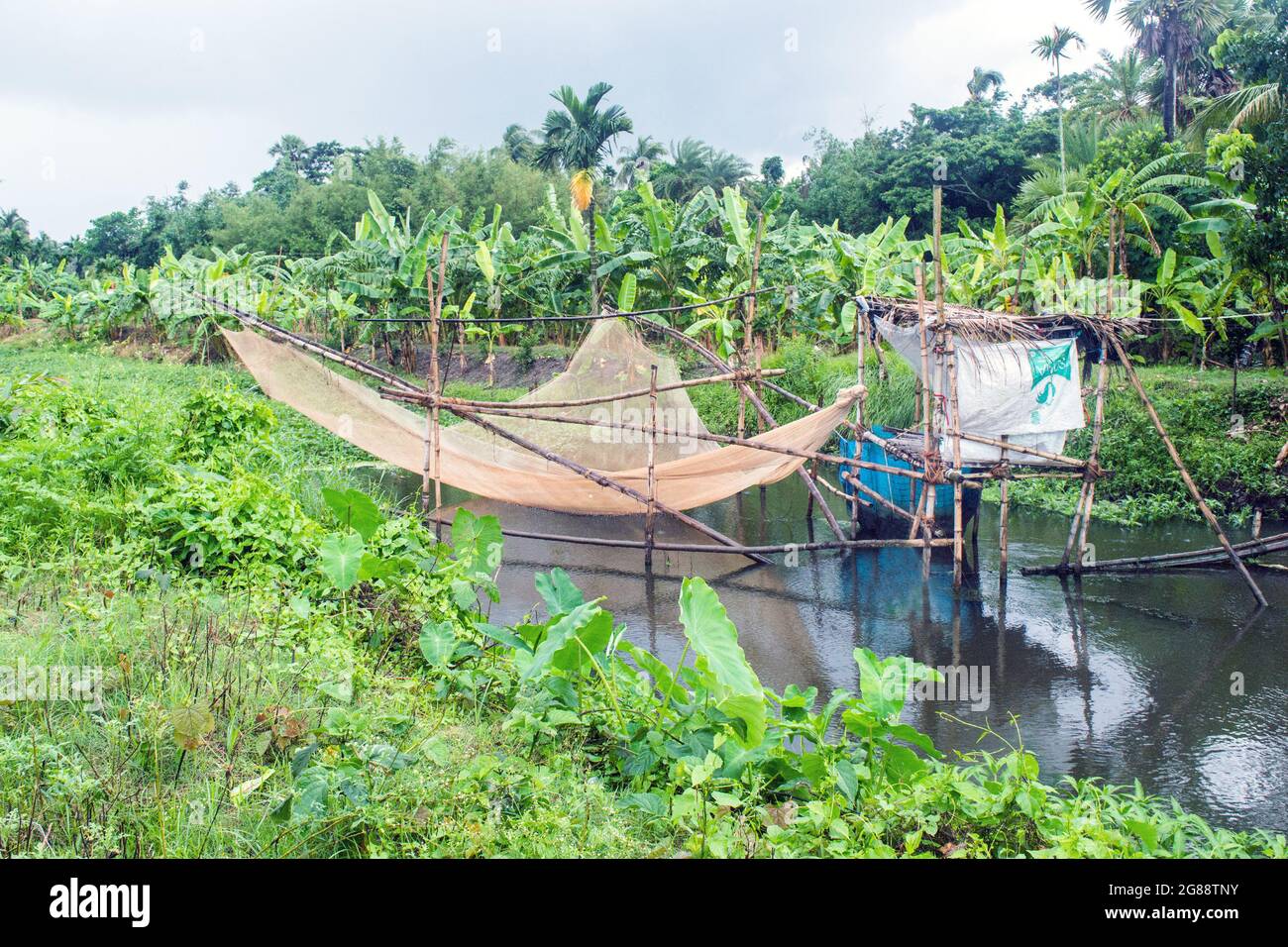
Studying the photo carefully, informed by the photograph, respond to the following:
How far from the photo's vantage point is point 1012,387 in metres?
6.08

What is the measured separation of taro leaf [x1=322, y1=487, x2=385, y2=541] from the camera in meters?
3.79

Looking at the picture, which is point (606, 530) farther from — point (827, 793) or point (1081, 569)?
point (827, 793)

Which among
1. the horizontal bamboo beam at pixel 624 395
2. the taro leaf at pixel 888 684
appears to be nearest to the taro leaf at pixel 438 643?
the taro leaf at pixel 888 684

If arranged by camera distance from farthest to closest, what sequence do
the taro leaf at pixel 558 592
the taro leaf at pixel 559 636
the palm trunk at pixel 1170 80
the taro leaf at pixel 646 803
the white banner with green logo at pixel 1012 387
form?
1. the palm trunk at pixel 1170 80
2. the white banner with green logo at pixel 1012 387
3. the taro leaf at pixel 558 592
4. the taro leaf at pixel 559 636
5. the taro leaf at pixel 646 803

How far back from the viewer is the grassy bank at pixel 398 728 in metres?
2.16

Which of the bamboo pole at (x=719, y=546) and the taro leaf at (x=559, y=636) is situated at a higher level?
the taro leaf at (x=559, y=636)

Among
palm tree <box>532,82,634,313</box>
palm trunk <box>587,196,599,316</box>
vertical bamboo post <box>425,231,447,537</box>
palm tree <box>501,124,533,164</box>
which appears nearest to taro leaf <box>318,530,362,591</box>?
vertical bamboo post <box>425,231,447,537</box>

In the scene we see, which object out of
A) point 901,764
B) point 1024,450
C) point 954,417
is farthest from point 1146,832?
point 1024,450

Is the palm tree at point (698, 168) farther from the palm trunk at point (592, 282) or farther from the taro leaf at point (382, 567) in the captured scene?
the taro leaf at point (382, 567)

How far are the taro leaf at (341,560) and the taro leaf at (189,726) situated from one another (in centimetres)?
A: 107

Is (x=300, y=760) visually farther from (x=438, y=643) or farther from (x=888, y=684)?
(x=888, y=684)

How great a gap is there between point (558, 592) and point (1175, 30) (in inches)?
730

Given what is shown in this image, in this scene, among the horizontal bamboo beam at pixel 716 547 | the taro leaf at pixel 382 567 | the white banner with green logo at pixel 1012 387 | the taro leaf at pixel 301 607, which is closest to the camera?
the taro leaf at pixel 301 607
